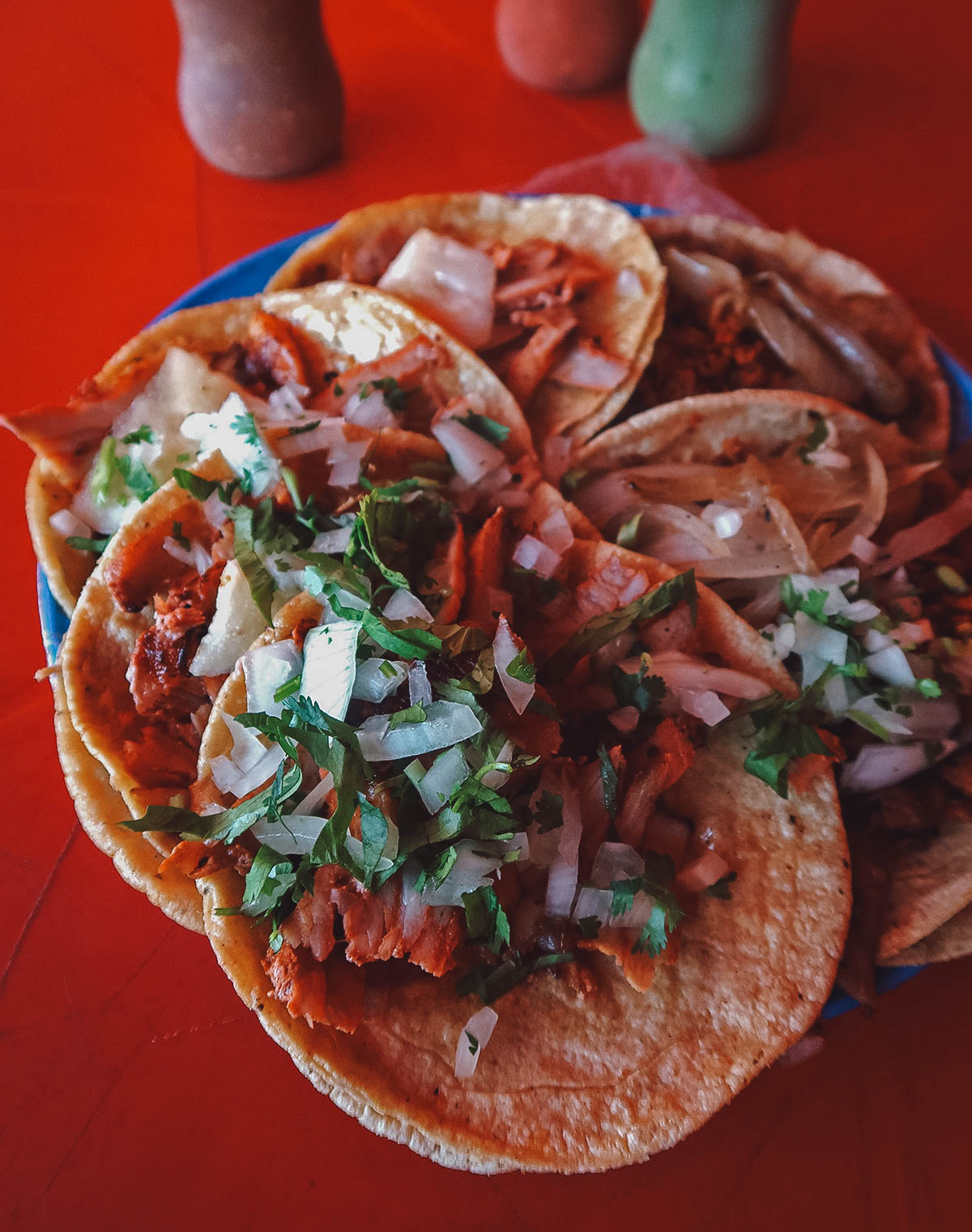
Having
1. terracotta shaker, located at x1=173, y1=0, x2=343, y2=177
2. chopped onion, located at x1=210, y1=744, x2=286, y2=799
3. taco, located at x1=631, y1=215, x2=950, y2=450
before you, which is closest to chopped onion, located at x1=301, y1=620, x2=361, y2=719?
chopped onion, located at x1=210, y1=744, x2=286, y2=799

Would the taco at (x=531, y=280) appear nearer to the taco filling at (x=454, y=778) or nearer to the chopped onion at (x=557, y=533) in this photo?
the chopped onion at (x=557, y=533)

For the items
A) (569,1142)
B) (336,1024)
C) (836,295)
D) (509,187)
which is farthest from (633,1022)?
(509,187)

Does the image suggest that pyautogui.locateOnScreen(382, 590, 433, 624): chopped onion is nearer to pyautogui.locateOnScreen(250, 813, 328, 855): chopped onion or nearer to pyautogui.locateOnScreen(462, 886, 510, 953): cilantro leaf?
pyautogui.locateOnScreen(250, 813, 328, 855): chopped onion

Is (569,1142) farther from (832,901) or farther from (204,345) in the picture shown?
(204,345)

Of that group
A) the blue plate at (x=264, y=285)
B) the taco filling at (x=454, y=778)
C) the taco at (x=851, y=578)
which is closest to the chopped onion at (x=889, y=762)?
the taco at (x=851, y=578)

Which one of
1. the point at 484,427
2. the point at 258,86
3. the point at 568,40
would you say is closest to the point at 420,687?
the point at 484,427

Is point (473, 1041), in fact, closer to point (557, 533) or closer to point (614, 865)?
point (614, 865)
